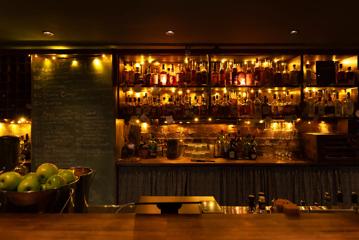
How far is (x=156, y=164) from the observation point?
12.5 ft

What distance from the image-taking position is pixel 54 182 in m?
1.16

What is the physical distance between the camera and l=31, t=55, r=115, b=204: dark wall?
12.8ft

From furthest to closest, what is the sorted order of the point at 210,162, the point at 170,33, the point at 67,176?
the point at 210,162
the point at 170,33
the point at 67,176

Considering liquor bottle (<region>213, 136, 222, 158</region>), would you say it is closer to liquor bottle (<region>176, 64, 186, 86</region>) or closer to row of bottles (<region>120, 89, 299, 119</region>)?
row of bottles (<region>120, 89, 299, 119</region>)

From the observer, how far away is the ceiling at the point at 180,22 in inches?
99.0

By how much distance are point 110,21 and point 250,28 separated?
142 centimetres

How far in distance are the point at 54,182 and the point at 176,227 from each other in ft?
1.64

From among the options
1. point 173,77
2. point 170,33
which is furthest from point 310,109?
point 170,33

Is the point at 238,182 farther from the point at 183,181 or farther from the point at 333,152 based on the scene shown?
the point at 333,152

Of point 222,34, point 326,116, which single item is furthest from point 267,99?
point 222,34

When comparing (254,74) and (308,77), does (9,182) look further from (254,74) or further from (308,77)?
(308,77)

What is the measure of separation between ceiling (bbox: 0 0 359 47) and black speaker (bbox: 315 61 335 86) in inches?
12.9

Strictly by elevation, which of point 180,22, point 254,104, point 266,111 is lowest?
point 266,111

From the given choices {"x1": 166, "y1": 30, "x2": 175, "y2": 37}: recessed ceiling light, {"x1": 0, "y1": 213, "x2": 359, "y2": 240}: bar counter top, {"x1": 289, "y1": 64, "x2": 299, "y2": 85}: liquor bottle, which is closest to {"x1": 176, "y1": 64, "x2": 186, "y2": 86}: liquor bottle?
{"x1": 166, "y1": 30, "x2": 175, "y2": 37}: recessed ceiling light
